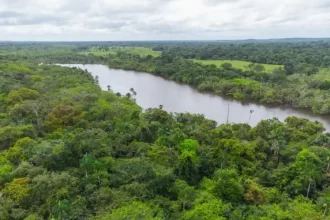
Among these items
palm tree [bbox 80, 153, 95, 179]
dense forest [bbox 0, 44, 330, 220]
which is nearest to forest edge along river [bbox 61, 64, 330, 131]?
dense forest [bbox 0, 44, 330, 220]

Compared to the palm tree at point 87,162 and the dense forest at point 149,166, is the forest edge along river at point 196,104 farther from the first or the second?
the palm tree at point 87,162

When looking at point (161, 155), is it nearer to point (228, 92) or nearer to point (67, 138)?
point (67, 138)

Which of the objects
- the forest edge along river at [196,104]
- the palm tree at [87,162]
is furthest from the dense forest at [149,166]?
the forest edge along river at [196,104]

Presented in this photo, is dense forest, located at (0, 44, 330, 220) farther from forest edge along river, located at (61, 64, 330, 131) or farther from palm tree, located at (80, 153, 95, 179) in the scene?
forest edge along river, located at (61, 64, 330, 131)

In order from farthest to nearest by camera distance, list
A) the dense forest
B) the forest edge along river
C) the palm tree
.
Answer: the forest edge along river, the palm tree, the dense forest

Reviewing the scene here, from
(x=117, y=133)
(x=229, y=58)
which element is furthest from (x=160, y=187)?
(x=229, y=58)

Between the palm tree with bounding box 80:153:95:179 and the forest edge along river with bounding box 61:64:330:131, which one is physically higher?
the palm tree with bounding box 80:153:95:179

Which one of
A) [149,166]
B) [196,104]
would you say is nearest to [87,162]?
[149,166]
